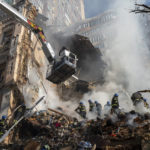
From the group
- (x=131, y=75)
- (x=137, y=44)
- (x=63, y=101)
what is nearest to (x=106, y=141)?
(x=63, y=101)

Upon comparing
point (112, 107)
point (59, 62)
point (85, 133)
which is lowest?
point (85, 133)

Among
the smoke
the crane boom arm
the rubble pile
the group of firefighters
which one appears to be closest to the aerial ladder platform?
the crane boom arm

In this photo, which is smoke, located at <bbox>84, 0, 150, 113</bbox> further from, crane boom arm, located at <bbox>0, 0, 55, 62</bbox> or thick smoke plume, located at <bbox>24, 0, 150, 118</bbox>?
crane boom arm, located at <bbox>0, 0, 55, 62</bbox>

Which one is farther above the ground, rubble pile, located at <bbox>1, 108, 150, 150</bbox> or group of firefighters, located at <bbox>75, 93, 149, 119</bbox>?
group of firefighters, located at <bbox>75, 93, 149, 119</bbox>

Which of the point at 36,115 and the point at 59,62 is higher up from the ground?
the point at 59,62

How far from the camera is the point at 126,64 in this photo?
22.9 m

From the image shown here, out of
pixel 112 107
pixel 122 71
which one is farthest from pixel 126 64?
pixel 112 107

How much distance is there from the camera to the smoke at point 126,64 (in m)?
18.7

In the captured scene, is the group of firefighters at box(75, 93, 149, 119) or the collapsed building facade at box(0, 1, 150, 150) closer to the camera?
the collapsed building facade at box(0, 1, 150, 150)

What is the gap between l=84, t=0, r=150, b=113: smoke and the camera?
18688mm

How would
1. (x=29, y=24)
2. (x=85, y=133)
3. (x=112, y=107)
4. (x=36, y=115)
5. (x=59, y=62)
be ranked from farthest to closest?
1. (x=29, y=24)
2. (x=36, y=115)
3. (x=112, y=107)
4. (x=59, y=62)
5. (x=85, y=133)

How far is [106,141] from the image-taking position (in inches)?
271

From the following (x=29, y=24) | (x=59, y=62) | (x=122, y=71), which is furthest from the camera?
(x=122, y=71)

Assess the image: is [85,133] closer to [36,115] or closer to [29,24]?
[36,115]
